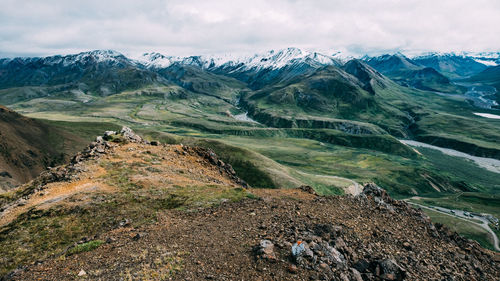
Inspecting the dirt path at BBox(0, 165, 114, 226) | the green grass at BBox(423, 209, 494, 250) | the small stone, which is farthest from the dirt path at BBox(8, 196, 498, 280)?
the green grass at BBox(423, 209, 494, 250)

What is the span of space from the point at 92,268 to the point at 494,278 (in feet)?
95.8

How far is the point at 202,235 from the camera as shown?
18.8 metres

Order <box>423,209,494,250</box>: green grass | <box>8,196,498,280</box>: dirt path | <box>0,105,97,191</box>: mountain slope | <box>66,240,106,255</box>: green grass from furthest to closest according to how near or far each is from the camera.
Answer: <box>423,209,494,250</box>: green grass, <box>0,105,97,191</box>: mountain slope, <box>66,240,106,255</box>: green grass, <box>8,196,498,280</box>: dirt path

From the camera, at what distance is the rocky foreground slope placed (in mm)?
15023

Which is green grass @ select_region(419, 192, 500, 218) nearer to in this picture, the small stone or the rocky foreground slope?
the rocky foreground slope

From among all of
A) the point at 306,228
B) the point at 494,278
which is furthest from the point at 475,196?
the point at 306,228

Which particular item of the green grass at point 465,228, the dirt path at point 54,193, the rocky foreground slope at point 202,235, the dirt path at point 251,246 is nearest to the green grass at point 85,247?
the rocky foreground slope at point 202,235

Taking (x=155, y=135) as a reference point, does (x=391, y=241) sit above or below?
above

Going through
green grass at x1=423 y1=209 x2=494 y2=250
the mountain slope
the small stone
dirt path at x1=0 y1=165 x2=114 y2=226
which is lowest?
green grass at x1=423 y1=209 x2=494 y2=250

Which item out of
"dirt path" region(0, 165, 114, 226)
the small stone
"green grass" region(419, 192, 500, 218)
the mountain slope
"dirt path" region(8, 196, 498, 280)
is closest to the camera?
"dirt path" region(8, 196, 498, 280)

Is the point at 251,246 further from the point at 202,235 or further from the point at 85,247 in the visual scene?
the point at 85,247

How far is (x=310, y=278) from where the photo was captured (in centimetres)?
1414

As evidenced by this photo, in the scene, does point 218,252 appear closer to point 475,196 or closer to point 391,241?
point 391,241

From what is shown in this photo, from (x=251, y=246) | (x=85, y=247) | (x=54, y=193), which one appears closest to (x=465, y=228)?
(x=251, y=246)
